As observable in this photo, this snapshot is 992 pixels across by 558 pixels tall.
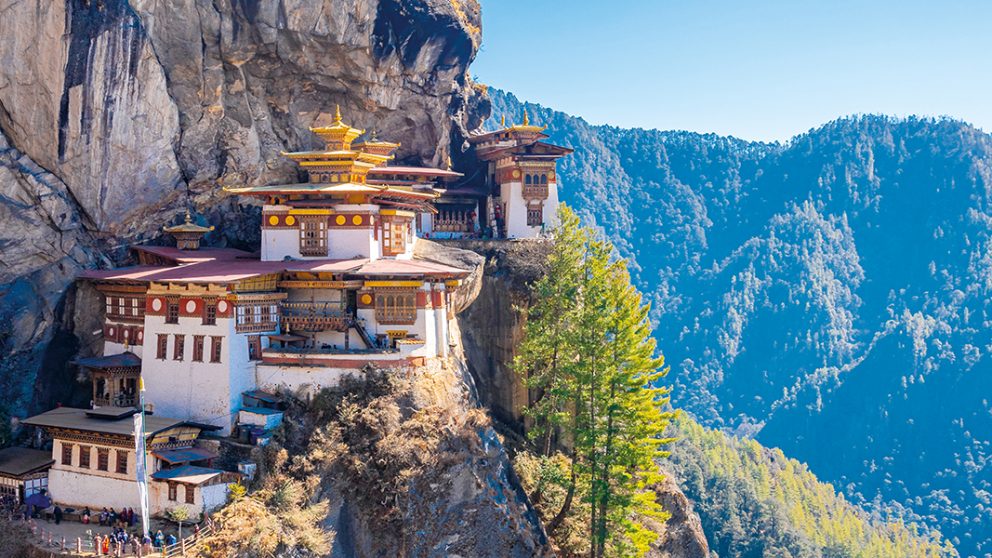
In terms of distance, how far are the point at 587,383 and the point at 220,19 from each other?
91.5ft

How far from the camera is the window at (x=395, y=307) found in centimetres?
4744

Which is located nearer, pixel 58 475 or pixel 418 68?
pixel 58 475

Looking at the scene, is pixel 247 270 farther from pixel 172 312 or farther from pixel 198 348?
pixel 198 348

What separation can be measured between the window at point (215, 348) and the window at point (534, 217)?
91.0 feet

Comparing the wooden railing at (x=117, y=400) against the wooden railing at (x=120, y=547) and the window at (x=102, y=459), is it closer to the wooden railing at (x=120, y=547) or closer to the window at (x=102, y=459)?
the window at (x=102, y=459)

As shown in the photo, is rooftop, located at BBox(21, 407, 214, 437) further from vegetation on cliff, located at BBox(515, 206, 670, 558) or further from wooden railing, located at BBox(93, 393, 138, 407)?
vegetation on cliff, located at BBox(515, 206, 670, 558)

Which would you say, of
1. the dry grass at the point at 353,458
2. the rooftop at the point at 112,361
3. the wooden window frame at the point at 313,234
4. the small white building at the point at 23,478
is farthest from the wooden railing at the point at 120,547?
the wooden window frame at the point at 313,234

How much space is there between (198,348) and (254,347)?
2361 mm

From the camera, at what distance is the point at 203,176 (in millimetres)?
55938

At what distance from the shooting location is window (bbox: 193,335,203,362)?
4469 centimetres

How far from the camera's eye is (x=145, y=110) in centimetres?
5228

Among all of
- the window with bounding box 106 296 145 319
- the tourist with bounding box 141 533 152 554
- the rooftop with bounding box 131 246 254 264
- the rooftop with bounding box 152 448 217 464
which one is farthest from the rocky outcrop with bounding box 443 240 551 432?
the tourist with bounding box 141 533 152 554

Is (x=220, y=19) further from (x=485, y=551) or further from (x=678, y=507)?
(x=678, y=507)

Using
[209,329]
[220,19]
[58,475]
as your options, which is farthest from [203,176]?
[58,475]
